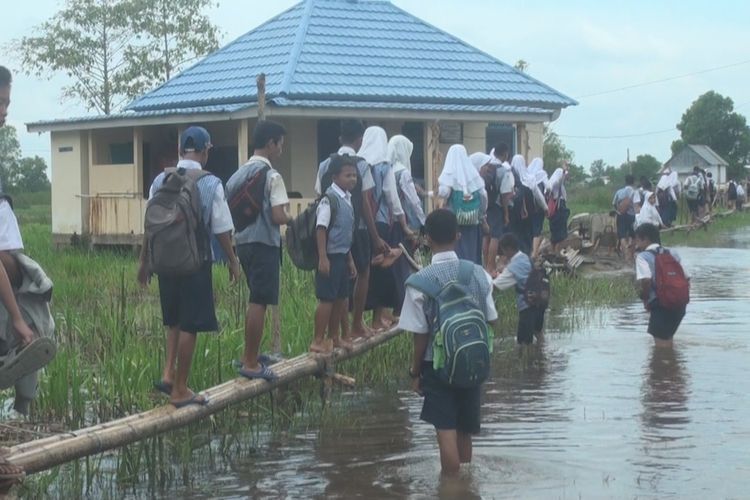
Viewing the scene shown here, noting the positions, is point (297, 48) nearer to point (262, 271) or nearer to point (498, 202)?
point (498, 202)

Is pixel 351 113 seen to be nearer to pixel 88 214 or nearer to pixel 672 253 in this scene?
pixel 88 214

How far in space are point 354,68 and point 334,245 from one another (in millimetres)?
14883

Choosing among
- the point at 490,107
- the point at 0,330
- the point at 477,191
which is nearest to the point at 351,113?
the point at 490,107

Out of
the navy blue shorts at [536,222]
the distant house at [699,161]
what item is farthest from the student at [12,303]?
the distant house at [699,161]

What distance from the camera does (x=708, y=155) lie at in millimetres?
82875

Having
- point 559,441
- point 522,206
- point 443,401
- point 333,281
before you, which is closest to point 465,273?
point 443,401

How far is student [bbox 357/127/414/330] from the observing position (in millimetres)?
11812

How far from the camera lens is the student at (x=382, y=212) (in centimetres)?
1181

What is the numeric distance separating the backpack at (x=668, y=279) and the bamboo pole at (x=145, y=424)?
4077 millimetres

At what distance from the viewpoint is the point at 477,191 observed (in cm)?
1491

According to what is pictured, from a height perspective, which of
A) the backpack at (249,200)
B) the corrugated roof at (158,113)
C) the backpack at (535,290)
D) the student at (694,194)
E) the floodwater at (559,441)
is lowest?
the floodwater at (559,441)

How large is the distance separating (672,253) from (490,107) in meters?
11.5

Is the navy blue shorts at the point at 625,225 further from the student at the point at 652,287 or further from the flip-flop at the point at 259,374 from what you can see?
the flip-flop at the point at 259,374

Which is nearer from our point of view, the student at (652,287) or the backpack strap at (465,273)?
the backpack strap at (465,273)
